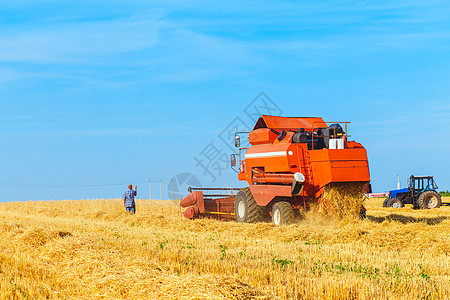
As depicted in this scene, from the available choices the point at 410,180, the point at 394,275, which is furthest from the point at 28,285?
the point at 410,180

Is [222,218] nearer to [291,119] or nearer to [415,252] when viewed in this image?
[291,119]

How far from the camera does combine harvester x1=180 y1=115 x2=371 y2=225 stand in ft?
Answer: 41.2

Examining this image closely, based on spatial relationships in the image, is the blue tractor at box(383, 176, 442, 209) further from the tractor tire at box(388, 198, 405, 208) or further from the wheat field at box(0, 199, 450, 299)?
the wheat field at box(0, 199, 450, 299)

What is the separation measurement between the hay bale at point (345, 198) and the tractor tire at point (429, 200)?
39.2 feet

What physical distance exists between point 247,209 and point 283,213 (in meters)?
1.98

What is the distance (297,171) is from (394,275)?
6.38m

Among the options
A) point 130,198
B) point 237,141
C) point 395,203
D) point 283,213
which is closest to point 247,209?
point 283,213

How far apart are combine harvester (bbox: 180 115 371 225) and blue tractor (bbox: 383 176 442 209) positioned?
10967 millimetres

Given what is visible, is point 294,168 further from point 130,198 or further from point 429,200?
point 429,200

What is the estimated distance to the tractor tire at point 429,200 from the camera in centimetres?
2308

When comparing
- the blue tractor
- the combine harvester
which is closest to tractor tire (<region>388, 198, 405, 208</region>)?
the blue tractor

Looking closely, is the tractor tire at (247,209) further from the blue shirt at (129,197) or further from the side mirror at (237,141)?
the blue shirt at (129,197)

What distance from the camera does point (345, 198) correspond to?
41.4ft

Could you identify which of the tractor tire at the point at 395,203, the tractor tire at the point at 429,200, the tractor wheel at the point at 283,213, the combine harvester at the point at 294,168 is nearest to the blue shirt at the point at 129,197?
the combine harvester at the point at 294,168
